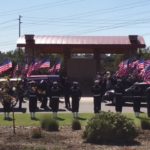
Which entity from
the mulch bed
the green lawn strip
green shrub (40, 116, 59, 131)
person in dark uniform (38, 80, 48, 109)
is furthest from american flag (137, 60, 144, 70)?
the mulch bed

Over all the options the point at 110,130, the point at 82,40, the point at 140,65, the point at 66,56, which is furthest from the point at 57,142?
the point at 66,56

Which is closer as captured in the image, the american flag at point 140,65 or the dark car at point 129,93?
the dark car at point 129,93

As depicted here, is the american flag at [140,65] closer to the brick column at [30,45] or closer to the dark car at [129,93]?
the dark car at [129,93]

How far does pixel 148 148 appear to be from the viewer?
14.5m

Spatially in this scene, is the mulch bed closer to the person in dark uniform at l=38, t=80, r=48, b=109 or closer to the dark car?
the person in dark uniform at l=38, t=80, r=48, b=109

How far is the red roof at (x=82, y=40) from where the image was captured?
5031 centimetres

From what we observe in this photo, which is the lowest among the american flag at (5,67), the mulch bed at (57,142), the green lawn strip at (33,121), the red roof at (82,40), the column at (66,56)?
the mulch bed at (57,142)

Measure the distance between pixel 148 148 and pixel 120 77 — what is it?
23.4m

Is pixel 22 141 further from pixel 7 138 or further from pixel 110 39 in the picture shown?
pixel 110 39

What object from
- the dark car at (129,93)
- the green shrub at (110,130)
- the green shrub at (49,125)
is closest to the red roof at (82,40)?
the dark car at (129,93)

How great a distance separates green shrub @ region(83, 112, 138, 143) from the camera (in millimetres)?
15343

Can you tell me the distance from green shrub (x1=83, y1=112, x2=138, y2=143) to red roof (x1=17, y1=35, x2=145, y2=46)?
34.7 m

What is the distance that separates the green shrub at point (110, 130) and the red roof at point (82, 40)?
3473cm

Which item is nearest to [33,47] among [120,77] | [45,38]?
[45,38]
